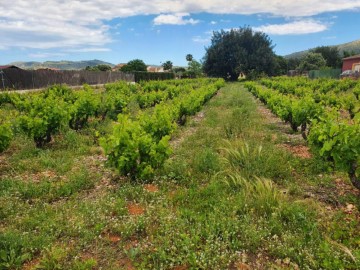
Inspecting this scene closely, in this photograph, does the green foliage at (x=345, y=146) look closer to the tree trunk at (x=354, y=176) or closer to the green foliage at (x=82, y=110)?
the tree trunk at (x=354, y=176)

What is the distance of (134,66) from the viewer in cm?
8731

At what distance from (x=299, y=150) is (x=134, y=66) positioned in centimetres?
8327

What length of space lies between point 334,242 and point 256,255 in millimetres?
931

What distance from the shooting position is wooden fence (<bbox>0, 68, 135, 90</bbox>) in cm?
2612

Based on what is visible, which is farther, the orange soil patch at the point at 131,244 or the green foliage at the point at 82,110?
the green foliage at the point at 82,110

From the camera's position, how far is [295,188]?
535 cm

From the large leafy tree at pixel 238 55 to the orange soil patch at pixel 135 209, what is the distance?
57.5 meters

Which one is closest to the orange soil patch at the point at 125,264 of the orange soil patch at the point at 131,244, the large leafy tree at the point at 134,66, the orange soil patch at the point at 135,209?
the orange soil patch at the point at 131,244

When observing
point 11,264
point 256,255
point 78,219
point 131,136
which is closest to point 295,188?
point 256,255

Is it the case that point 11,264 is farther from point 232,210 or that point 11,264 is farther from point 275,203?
point 275,203

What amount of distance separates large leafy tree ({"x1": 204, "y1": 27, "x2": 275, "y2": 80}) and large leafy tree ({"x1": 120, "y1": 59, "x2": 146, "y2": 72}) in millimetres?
28897

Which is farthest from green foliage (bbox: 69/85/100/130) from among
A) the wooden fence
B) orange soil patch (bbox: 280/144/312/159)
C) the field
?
the wooden fence

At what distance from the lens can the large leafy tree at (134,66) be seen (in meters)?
85.6

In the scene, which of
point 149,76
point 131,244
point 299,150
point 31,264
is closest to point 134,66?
point 149,76
